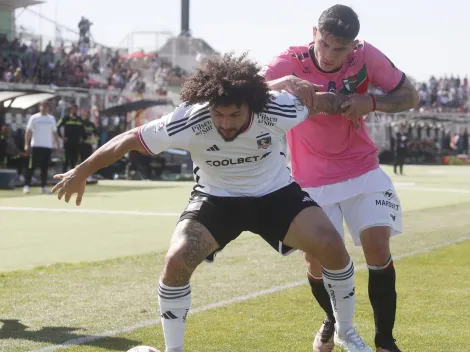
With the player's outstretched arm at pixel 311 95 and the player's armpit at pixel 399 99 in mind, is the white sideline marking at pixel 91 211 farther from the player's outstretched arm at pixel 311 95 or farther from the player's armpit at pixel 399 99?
the player's outstretched arm at pixel 311 95

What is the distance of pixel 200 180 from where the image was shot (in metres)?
6.10

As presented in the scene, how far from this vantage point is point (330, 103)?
6.13 meters

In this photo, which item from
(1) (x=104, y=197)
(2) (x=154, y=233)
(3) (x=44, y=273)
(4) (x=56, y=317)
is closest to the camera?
(4) (x=56, y=317)

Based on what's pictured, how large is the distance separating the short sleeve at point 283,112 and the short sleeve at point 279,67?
467mm

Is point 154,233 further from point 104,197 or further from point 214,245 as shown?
point 214,245

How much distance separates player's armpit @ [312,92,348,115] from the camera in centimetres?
609

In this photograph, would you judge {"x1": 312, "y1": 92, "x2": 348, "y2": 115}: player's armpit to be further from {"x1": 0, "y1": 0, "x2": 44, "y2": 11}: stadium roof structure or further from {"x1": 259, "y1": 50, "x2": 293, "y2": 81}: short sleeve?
{"x1": 0, "y1": 0, "x2": 44, "y2": 11}: stadium roof structure

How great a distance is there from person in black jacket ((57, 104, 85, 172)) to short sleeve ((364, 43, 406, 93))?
63.2 ft

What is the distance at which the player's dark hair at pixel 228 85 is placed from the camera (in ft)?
18.4

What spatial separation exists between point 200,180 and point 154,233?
8.33 m

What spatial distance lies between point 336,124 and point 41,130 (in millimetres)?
15981

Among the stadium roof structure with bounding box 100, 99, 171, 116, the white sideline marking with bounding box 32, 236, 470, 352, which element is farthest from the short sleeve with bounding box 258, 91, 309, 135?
the stadium roof structure with bounding box 100, 99, 171, 116

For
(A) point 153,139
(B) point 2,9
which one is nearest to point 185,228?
(A) point 153,139

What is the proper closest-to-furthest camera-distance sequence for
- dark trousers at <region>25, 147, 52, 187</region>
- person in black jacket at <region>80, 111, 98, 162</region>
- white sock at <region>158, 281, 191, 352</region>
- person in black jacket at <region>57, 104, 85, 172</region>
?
white sock at <region>158, 281, 191, 352</region> < dark trousers at <region>25, 147, 52, 187</region> < person in black jacket at <region>57, 104, 85, 172</region> < person in black jacket at <region>80, 111, 98, 162</region>
